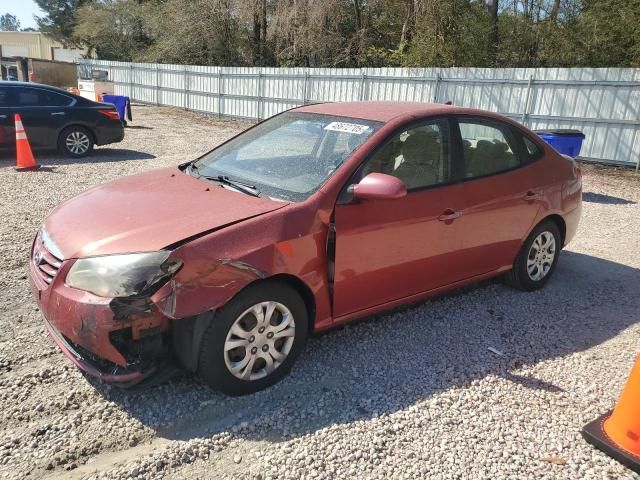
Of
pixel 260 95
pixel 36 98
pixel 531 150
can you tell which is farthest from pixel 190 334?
pixel 260 95

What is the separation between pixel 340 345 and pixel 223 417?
3.61 feet

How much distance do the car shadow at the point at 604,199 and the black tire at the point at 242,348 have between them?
7.51m

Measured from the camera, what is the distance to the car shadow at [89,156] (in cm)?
1066

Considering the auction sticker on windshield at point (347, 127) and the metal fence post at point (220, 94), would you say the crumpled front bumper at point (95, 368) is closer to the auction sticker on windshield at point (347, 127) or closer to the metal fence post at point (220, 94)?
the auction sticker on windshield at point (347, 127)

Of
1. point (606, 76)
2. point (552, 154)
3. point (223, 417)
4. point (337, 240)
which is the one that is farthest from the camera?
point (606, 76)

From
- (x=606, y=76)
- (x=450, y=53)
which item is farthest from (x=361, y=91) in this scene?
(x=606, y=76)

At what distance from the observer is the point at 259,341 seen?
10.1 ft

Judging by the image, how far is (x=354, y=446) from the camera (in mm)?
2771

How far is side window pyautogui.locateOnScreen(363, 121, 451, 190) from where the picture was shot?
363 cm

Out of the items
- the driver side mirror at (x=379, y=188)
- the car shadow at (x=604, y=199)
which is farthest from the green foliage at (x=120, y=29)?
the driver side mirror at (x=379, y=188)

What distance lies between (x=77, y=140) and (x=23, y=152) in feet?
5.24

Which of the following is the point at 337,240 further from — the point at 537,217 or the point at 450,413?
the point at 537,217

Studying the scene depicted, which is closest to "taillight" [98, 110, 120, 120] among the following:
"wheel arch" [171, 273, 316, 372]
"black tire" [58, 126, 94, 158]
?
"black tire" [58, 126, 94, 158]

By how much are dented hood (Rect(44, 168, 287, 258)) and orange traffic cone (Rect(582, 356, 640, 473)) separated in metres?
2.12
